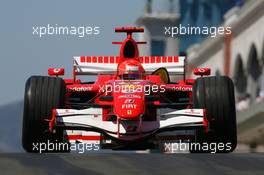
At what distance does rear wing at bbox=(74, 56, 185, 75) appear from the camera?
1627 cm

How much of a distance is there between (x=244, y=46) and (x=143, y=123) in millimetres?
41740

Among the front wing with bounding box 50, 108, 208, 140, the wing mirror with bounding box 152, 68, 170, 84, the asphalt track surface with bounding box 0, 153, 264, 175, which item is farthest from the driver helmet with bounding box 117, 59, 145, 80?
the asphalt track surface with bounding box 0, 153, 264, 175

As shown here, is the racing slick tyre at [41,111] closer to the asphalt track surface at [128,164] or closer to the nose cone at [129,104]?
the nose cone at [129,104]

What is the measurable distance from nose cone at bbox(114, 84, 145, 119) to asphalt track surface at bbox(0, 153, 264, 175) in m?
4.20

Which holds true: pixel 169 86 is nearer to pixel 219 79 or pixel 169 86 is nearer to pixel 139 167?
pixel 219 79

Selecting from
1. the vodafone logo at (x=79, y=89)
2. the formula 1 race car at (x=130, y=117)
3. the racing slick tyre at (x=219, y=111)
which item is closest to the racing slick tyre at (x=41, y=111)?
the formula 1 race car at (x=130, y=117)

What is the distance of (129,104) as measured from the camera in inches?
528

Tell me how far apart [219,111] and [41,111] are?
2.19m

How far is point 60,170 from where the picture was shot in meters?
8.00

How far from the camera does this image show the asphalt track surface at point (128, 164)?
7.99 metres

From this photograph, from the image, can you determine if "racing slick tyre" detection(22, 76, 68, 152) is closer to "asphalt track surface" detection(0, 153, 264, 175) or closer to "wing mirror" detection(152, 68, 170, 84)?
"wing mirror" detection(152, 68, 170, 84)

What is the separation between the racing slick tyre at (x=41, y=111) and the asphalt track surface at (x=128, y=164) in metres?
3.88

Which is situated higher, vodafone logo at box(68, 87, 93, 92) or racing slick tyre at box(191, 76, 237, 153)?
vodafone logo at box(68, 87, 93, 92)

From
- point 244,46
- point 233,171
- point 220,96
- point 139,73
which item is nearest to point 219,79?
point 220,96
